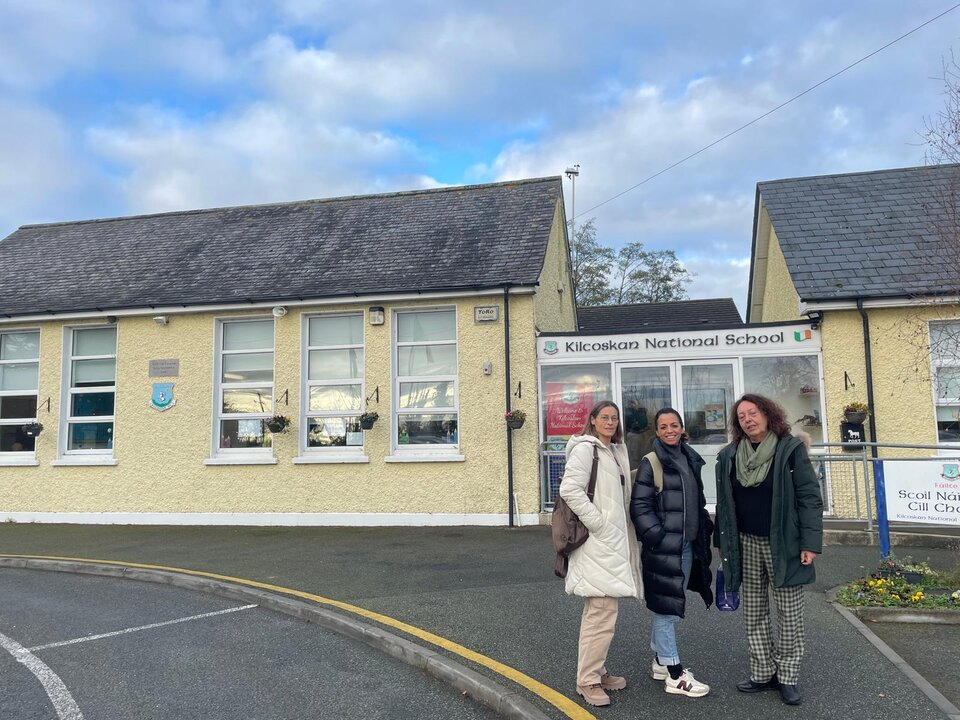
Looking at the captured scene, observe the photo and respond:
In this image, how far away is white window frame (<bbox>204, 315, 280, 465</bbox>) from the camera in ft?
38.1

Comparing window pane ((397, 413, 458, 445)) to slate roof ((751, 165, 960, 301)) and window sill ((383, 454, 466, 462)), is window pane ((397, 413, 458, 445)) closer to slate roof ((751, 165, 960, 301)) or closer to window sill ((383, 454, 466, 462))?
window sill ((383, 454, 466, 462))

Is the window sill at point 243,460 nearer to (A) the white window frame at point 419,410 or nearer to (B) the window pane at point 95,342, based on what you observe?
(A) the white window frame at point 419,410

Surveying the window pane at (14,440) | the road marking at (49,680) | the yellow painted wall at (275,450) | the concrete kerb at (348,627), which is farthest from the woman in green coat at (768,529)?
the window pane at (14,440)

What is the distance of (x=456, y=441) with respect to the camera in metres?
11.1

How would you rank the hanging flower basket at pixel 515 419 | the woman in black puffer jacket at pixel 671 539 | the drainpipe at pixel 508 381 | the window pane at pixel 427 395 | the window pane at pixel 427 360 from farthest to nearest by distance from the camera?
the window pane at pixel 427 360, the window pane at pixel 427 395, the drainpipe at pixel 508 381, the hanging flower basket at pixel 515 419, the woman in black puffer jacket at pixel 671 539

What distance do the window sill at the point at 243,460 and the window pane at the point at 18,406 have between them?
3.77 meters

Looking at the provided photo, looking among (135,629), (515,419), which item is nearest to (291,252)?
(515,419)

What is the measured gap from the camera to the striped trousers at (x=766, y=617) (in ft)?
13.4

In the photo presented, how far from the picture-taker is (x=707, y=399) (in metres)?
10.6

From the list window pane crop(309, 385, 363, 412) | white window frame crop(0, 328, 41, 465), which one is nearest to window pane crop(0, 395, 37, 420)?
white window frame crop(0, 328, 41, 465)

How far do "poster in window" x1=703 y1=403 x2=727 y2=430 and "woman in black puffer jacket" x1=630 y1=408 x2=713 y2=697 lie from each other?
653 centimetres

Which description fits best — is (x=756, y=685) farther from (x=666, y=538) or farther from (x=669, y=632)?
(x=666, y=538)

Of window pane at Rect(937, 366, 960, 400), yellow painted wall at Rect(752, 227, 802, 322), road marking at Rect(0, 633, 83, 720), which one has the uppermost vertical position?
yellow painted wall at Rect(752, 227, 802, 322)

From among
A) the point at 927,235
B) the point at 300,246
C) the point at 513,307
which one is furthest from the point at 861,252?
the point at 300,246
